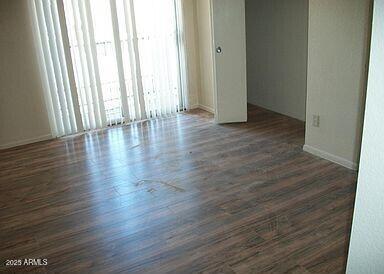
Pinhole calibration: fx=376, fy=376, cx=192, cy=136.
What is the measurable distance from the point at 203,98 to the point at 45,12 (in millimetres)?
2411

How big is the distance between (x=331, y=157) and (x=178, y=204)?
1612 millimetres

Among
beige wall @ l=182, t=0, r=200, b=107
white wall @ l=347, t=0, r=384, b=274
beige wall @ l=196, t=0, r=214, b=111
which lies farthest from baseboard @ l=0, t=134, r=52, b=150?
white wall @ l=347, t=0, r=384, b=274

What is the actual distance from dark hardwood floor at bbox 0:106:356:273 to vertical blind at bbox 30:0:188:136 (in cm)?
54

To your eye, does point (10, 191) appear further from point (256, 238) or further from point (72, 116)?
point (256, 238)

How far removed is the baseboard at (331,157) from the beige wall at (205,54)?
190cm

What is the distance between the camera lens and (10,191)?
3432mm

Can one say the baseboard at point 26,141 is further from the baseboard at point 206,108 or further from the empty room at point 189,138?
the baseboard at point 206,108

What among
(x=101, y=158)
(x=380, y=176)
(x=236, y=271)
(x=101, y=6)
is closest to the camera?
(x=380, y=176)

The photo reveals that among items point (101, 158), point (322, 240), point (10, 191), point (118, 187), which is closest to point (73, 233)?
point (118, 187)

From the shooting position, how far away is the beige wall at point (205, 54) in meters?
5.04

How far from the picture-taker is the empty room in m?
2.38

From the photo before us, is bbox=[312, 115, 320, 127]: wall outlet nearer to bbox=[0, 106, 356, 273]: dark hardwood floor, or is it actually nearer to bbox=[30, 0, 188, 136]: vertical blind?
bbox=[0, 106, 356, 273]: dark hardwood floor

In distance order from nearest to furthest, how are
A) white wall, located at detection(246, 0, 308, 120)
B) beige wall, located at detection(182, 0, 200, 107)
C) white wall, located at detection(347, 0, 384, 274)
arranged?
white wall, located at detection(347, 0, 384, 274), white wall, located at detection(246, 0, 308, 120), beige wall, located at detection(182, 0, 200, 107)

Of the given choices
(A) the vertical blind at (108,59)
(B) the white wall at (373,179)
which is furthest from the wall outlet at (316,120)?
(B) the white wall at (373,179)
